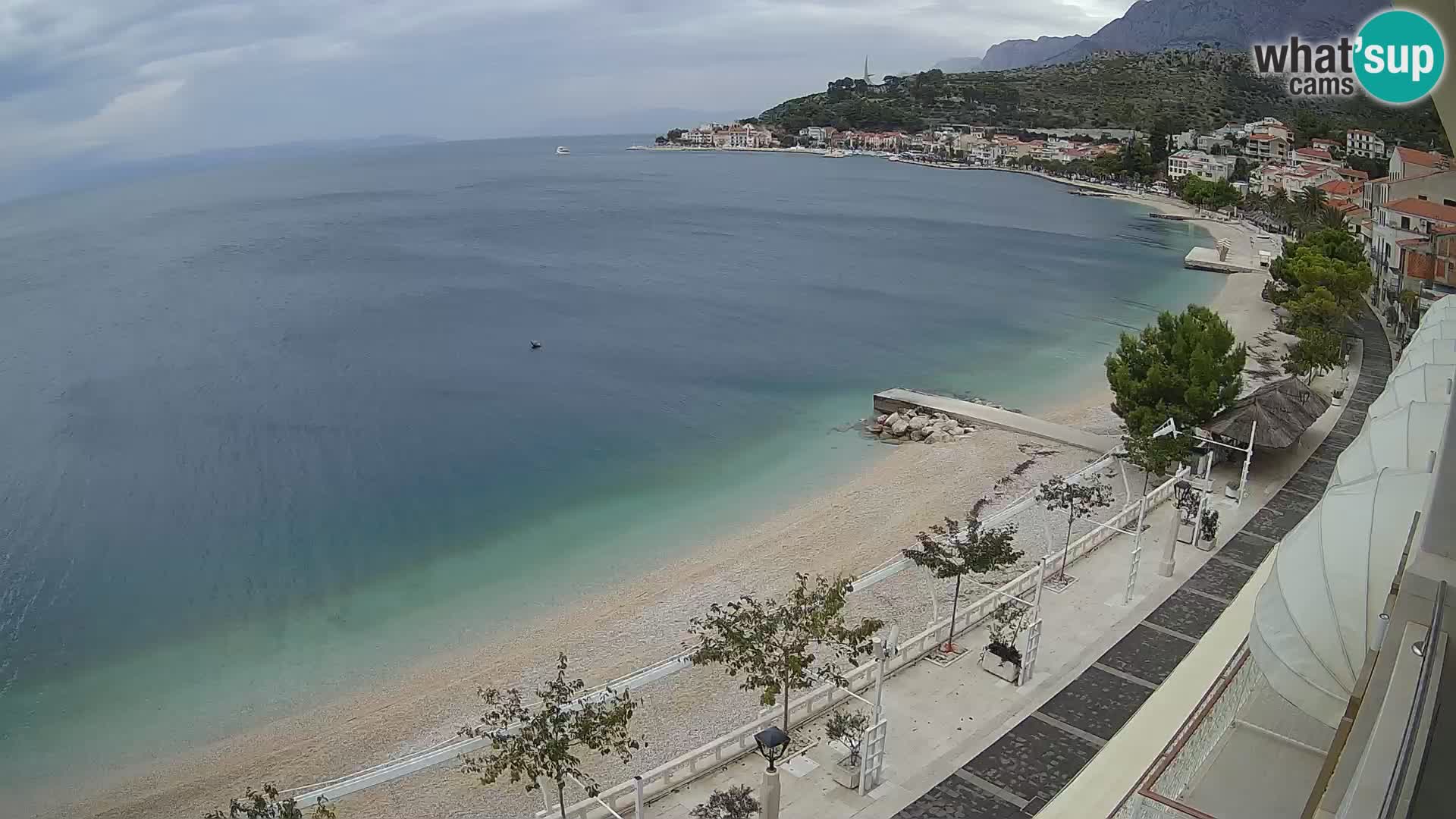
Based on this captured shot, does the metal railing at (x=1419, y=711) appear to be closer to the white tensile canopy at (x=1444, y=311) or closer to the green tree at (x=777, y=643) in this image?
the green tree at (x=777, y=643)

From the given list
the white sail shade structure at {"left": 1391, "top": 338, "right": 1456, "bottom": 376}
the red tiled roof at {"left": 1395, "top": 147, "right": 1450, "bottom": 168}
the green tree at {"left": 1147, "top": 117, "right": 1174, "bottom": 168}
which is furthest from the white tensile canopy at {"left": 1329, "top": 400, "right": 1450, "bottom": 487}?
the green tree at {"left": 1147, "top": 117, "right": 1174, "bottom": 168}

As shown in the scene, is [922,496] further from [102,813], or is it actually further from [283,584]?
[102,813]

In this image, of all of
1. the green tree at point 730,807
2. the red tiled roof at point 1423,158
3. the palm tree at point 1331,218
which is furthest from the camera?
the palm tree at point 1331,218

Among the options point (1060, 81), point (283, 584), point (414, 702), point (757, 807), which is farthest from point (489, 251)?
point (1060, 81)

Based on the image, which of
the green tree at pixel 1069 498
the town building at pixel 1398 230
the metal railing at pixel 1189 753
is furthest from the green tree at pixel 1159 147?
the metal railing at pixel 1189 753

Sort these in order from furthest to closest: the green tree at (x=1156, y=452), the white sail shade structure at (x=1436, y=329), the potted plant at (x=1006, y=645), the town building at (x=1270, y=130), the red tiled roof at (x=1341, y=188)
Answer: the town building at (x=1270, y=130) → the red tiled roof at (x=1341, y=188) → the green tree at (x=1156, y=452) → the white sail shade structure at (x=1436, y=329) → the potted plant at (x=1006, y=645)

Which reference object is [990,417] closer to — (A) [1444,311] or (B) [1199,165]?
(A) [1444,311]

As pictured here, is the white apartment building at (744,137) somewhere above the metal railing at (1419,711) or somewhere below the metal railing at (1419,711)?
above
